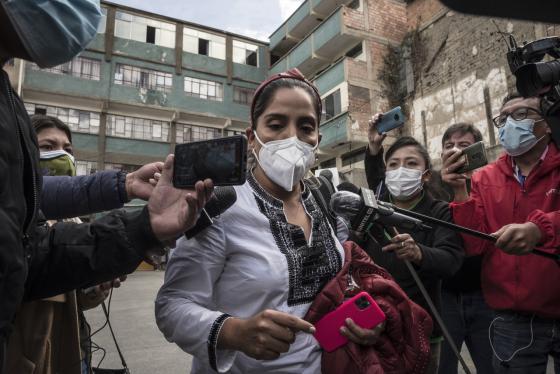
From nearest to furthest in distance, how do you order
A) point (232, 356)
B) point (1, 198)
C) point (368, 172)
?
point (1, 198), point (232, 356), point (368, 172)

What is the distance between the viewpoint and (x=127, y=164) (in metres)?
20.9

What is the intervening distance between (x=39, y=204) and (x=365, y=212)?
1.12 metres

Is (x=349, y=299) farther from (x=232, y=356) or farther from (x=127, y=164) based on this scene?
(x=127, y=164)

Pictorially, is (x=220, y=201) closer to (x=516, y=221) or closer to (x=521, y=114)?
(x=516, y=221)

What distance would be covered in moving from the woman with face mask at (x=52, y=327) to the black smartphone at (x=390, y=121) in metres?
1.90

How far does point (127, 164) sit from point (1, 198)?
21.2 metres

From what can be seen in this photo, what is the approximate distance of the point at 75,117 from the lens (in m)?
20.2

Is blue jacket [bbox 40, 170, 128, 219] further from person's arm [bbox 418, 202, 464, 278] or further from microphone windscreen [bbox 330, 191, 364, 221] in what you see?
person's arm [bbox 418, 202, 464, 278]

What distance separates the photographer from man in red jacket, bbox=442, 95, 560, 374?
1888 millimetres

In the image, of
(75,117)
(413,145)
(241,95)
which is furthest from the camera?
(241,95)

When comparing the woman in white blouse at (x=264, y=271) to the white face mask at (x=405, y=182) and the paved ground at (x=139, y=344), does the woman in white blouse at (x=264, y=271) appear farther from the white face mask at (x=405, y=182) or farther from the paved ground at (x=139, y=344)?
the paved ground at (x=139, y=344)

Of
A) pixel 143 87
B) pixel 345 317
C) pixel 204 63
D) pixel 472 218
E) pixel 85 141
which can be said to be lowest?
pixel 345 317

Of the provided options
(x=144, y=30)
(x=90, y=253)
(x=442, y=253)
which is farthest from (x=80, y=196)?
(x=144, y=30)

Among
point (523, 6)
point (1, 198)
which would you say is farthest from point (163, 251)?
point (523, 6)
